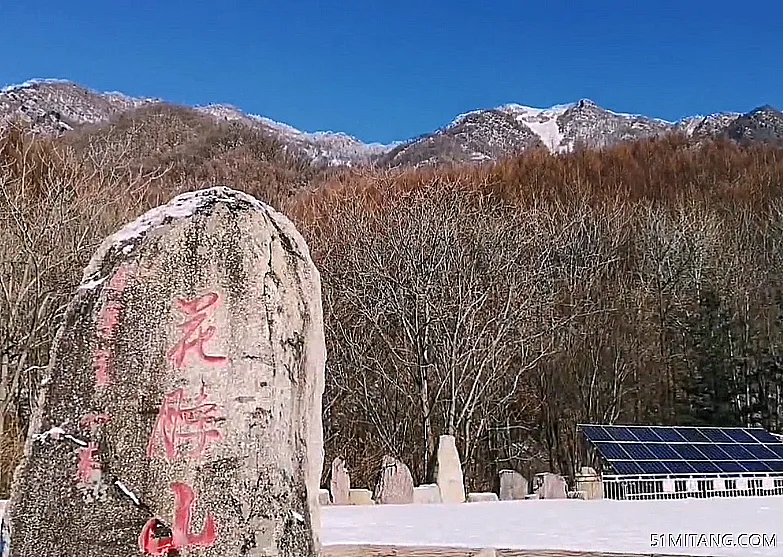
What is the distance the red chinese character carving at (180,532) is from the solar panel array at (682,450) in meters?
13.6

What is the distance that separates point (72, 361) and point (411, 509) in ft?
34.9

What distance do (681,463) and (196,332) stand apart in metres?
14.8

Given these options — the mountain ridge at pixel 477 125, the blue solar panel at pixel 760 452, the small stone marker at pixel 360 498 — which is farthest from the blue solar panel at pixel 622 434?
the mountain ridge at pixel 477 125

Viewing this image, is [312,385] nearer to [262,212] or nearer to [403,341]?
[262,212]

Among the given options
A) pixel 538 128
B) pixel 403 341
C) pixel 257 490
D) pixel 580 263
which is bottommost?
pixel 257 490

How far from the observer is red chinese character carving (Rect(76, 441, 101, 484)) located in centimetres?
354

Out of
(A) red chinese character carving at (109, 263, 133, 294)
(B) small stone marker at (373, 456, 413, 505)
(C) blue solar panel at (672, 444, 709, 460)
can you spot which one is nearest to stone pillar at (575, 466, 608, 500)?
(C) blue solar panel at (672, 444, 709, 460)

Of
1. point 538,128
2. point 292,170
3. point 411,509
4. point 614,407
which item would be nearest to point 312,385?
point 411,509

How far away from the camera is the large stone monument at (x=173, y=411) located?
3.54 metres

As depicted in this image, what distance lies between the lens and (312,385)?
4.20 metres

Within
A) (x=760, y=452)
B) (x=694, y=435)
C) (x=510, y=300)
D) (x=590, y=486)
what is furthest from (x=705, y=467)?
(x=510, y=300)

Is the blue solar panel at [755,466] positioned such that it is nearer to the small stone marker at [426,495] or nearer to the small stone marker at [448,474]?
the small stone marker at [448,474]

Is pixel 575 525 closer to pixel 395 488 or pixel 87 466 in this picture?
pixel 395 488

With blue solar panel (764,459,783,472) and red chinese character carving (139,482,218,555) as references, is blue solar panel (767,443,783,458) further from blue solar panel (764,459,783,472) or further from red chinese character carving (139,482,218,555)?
red chinese character carving (139,482,218,555)
